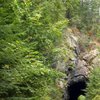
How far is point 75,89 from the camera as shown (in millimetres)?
27484

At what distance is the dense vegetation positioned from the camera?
7.77 m

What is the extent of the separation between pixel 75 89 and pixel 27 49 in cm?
1948

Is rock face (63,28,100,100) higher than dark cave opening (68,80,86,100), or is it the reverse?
rock face (63,28,100,100)

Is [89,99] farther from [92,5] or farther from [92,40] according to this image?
[92,5]

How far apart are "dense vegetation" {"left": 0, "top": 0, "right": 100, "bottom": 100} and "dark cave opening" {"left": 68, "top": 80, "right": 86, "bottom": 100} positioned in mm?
5675

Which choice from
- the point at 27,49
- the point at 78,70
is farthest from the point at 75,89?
the point at 27,49

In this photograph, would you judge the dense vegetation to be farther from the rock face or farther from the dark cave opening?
the dark cave opening

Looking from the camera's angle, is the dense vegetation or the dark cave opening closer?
the dense vegetation

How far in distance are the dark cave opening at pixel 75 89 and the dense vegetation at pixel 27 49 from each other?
18.6 feet

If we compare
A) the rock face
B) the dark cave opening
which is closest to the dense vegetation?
the rock face

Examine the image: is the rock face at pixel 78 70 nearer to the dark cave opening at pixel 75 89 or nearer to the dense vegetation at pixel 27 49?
the dark cave opening at pixel 75 89

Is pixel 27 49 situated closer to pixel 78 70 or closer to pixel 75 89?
pixel 78 70

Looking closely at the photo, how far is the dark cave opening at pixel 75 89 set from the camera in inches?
1028

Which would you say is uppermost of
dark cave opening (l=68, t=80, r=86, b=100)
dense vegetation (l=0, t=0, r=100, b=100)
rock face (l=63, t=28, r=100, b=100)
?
dense vegetation (l=0, t=0, r=100, b=100)
